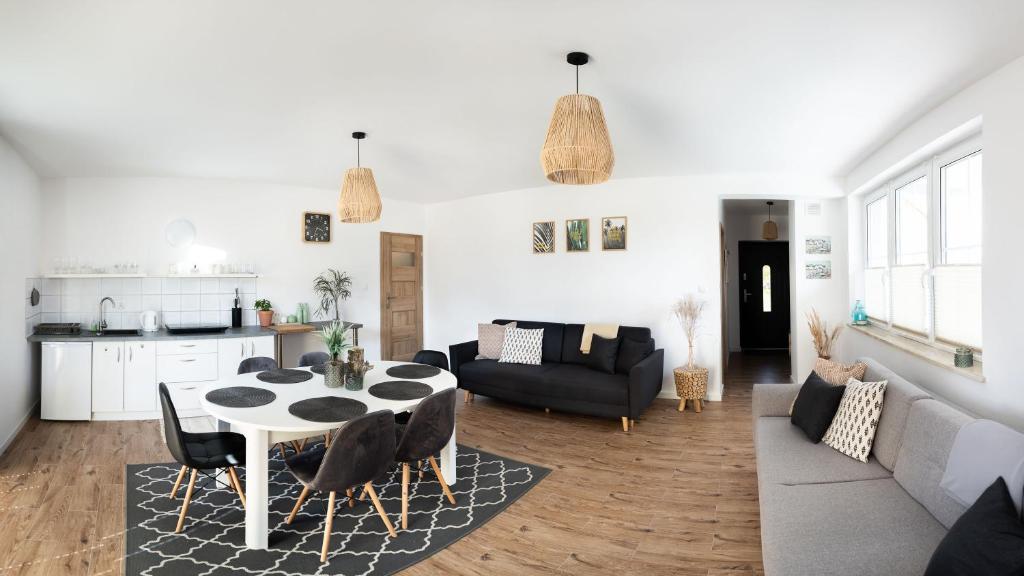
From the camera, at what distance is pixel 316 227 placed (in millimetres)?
6414

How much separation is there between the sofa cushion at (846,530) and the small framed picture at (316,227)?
18.7 ft

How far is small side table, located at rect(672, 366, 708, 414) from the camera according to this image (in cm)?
511

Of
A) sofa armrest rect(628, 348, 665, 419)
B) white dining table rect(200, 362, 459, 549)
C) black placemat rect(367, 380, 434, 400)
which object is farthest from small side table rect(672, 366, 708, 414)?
white dining table rect(200, 362, 459, 549)

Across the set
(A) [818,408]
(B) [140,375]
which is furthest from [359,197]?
(A) [818,408]

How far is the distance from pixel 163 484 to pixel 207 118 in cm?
260

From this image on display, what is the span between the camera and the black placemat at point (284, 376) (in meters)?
3.48

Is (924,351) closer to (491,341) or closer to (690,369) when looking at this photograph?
(690,369)

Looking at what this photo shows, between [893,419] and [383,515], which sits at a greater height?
[893,419]

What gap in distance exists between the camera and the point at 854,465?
2.59 m

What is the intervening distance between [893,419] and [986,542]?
123cm

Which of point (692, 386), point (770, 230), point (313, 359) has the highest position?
point (770, 230)

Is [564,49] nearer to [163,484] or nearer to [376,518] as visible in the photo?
[376,518]

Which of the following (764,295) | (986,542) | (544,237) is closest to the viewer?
(986,542)

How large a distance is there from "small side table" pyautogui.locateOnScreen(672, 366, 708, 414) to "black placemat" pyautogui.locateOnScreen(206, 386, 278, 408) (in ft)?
12.5
